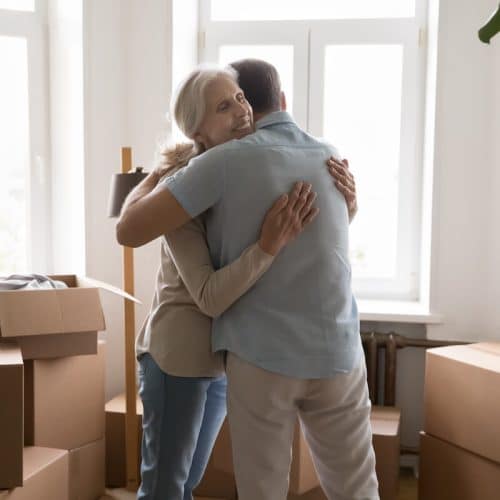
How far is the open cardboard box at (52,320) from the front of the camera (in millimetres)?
2008

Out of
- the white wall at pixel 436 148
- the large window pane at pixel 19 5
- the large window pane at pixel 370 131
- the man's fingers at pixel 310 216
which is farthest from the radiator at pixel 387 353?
the large window pane at pixel 19 5

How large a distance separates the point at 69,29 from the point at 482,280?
2.04m

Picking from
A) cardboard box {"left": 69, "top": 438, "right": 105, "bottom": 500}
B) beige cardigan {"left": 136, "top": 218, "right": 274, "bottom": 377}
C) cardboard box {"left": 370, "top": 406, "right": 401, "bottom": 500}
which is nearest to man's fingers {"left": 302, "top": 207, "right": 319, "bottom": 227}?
beige cardigan {"left": 136, "top": 218, "right": 274, "bottom": 377}

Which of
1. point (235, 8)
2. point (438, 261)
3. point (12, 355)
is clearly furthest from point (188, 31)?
point (12, 355)

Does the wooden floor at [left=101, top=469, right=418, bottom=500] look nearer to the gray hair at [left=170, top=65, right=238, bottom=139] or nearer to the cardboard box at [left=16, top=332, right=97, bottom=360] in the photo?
the cardboard box at [left=16, top=332, right=97, bottom=360]

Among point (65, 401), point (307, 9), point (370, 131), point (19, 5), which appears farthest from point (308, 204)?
point (19, 5)

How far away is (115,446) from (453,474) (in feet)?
4.21

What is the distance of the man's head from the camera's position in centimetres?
146

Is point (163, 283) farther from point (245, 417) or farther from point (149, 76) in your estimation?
point (149, 76)

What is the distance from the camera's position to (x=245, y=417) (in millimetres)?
1337

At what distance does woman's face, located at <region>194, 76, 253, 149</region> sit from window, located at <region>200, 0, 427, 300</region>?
1.75 m

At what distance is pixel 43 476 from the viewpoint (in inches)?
79.1

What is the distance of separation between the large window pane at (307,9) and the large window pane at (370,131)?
16cm

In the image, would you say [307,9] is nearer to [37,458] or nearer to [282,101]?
[282,101]
